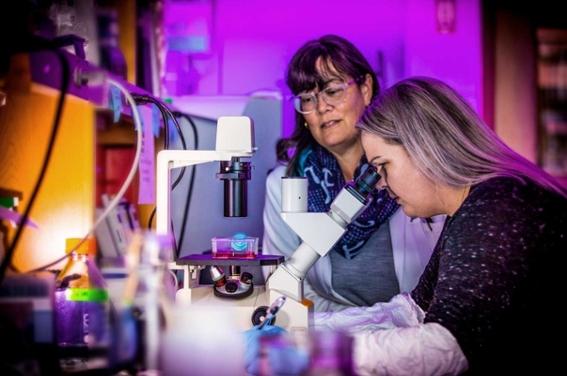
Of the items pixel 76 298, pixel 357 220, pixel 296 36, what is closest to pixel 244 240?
pixel 76 298

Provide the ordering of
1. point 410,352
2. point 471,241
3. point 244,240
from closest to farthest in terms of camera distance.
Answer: point 410,352 → point 471,241 → point 244,240

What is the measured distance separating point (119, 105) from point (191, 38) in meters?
2.13

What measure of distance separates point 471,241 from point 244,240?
50cm

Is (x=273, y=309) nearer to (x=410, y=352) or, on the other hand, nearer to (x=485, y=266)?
(x=410, y=352)

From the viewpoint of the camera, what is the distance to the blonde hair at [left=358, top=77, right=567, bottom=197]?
119 cm

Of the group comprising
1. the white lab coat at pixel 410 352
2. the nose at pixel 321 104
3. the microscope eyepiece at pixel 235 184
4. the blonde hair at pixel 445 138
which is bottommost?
the white lab coat at pixel 410 352

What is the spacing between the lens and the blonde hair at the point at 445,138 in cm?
119

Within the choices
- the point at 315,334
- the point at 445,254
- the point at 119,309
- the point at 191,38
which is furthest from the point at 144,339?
the point at 191,38

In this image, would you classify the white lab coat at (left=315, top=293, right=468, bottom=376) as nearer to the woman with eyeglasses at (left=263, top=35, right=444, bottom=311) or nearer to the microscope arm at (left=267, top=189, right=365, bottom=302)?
the microscope arm at (left=267, top=189, right=365, bottom=302)

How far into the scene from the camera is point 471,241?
1.06 metres

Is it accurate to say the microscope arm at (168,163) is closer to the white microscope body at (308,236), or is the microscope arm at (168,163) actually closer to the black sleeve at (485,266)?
the white microscope body at (308,236)

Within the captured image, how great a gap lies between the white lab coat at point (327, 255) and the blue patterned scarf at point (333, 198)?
0.06m

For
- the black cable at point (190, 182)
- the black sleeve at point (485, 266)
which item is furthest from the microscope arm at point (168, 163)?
the black cable at point (190, 182)

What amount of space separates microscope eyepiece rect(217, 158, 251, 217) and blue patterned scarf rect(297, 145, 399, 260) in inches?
28.2
